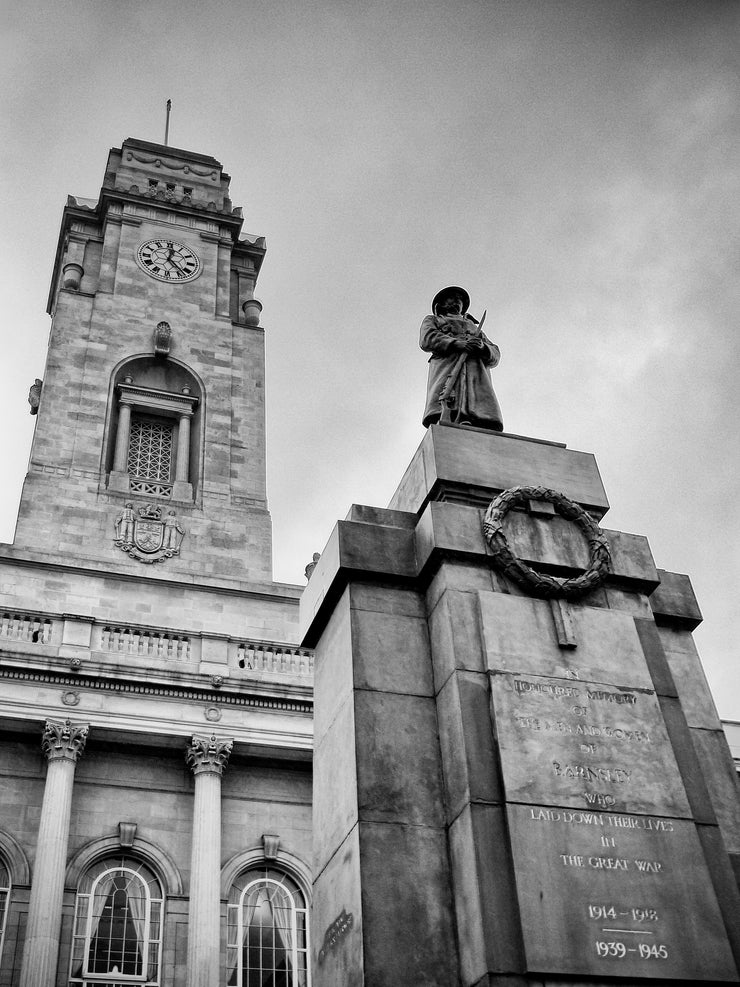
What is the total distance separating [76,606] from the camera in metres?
25.7

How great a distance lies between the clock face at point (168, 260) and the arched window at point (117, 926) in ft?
66.2

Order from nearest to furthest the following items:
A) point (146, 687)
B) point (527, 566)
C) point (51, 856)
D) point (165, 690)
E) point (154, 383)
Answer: point (527, 566)
point (51, 856)
point (146, 687)
point (165, 690)
point (154, 383)

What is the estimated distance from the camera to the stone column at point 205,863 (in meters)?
20.3

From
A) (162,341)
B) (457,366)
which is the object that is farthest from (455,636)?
(162,341)

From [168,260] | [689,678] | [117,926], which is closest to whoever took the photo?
[689,678]

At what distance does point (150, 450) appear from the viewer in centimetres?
3170

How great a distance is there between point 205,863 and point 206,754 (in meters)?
2.32

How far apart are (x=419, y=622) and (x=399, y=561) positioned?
0.61 meters

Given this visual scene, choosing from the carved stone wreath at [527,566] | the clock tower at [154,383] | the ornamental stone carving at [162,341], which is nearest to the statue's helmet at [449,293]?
the carved stone wreath at [527,566]

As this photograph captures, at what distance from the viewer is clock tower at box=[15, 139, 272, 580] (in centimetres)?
2855

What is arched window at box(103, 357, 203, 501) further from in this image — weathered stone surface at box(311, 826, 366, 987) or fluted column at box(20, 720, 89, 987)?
weathered stone surface at box(311, 826, 366, 987)

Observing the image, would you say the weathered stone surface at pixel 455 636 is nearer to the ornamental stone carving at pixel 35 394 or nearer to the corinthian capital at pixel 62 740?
the corinthian capital at pixel 62 740

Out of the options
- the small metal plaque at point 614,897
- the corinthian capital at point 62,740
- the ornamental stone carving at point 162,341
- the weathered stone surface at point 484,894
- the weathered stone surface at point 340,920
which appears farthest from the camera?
the ornamental stone carving at point 162,341

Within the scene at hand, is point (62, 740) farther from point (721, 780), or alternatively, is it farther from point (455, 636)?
point (721, 780)
